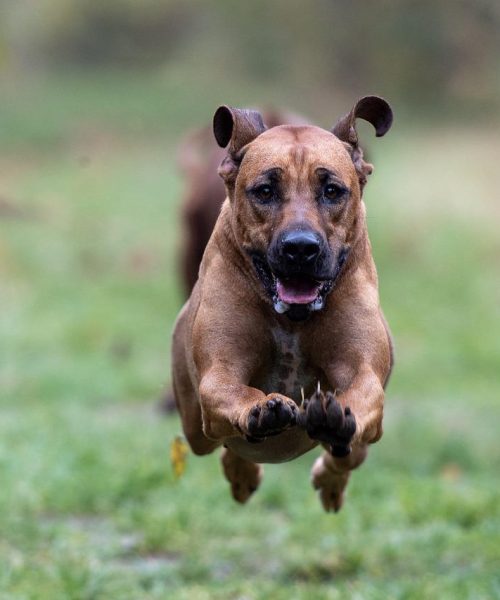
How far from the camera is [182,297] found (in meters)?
12.6

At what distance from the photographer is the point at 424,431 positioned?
1015 cm

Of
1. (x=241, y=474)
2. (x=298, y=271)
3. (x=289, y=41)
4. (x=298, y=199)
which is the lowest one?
(x=289, y=41)

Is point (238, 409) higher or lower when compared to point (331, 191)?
lower

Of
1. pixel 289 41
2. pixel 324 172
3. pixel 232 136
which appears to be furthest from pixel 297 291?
pixel 289 41

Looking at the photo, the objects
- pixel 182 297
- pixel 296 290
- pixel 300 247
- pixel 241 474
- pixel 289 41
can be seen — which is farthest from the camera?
pixel 289 41

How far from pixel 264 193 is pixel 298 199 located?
0.45 feet

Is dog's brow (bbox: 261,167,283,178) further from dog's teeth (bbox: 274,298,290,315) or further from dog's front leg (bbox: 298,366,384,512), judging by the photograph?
dog's front leg (bbox: 298,366,384,512)

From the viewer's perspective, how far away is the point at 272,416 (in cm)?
380

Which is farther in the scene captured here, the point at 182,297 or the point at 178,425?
the point at 182,297

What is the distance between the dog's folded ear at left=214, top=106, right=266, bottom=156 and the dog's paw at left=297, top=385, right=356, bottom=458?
1.10 metres

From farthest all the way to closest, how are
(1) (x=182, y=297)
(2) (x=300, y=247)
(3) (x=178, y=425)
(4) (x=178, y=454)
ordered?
1. (1) (x=182, y=297)
2. (3) (x=178, y=425)
3. (4) (x=178, y=454)
4. (2) (x=300, y=247)

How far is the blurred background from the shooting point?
7074 mm

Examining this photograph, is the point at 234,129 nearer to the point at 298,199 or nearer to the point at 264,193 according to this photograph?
the point at 264,193

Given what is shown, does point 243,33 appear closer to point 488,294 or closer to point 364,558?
point 488,294
